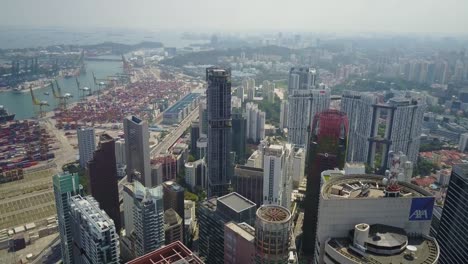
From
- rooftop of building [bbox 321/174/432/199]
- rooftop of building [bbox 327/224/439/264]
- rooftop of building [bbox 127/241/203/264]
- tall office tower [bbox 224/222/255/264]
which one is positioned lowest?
tall office tower [bbox 224/222/255/264]

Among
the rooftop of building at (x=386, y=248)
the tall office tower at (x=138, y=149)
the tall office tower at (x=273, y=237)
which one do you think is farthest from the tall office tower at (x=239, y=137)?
the rooftop of building at (x=386, y=248)

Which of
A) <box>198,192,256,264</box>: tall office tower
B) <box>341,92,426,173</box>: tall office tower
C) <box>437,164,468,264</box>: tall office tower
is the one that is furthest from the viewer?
<box>341,92,426,173</box>: tall office tower

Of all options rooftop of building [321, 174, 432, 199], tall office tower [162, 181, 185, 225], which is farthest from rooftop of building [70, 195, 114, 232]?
rooftop of building [321, 174, 432, 199]

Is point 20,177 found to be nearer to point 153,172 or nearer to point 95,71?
point 153,172

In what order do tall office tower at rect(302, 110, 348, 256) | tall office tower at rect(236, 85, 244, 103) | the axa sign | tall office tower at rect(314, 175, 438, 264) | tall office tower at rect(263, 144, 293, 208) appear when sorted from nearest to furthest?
tall office tower at rect(314, 175, 438, 264)
the axa sign
tall office tower at rect(302, 110, 348, 256)
tall office tower at rect(263, 144, 293, 208)
tall office tower at rect(236, 85, 244, 103)

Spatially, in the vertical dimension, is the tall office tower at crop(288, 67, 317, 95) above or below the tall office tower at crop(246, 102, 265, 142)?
above

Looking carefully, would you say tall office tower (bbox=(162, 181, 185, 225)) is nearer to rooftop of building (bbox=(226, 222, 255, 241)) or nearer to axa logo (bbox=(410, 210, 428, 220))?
rooftop of building (bbox=(226, 222, 255, 241))
